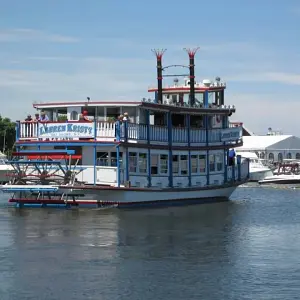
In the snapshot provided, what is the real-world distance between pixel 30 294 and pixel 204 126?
23.0 meters

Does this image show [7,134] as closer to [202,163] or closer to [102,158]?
[202,163]

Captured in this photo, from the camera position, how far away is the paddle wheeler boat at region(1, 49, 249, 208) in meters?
31.9

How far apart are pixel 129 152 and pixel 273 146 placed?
58967 mm

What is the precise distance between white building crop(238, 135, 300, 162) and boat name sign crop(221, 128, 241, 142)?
48108 millimetres

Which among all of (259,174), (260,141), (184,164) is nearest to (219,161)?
(184,164)

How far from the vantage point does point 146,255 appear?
827 inches

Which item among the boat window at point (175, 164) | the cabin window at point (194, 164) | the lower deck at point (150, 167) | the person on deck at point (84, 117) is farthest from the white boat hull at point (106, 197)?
the person on deck at point (84, 117)

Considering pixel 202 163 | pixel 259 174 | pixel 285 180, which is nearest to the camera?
pixel 202 163

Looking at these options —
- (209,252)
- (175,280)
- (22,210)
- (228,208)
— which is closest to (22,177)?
(22,210)

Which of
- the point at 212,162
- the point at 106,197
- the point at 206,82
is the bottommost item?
the point at 106,197

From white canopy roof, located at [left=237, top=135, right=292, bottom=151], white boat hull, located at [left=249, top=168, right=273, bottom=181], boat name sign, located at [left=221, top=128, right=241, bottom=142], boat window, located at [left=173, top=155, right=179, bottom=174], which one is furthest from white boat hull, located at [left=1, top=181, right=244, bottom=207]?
white canopy roof, located at [left=237, top=135, right=292, bottom=151]

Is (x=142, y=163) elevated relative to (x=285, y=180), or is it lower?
elevated

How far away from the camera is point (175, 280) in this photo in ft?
58.2

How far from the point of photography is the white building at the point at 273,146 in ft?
295
